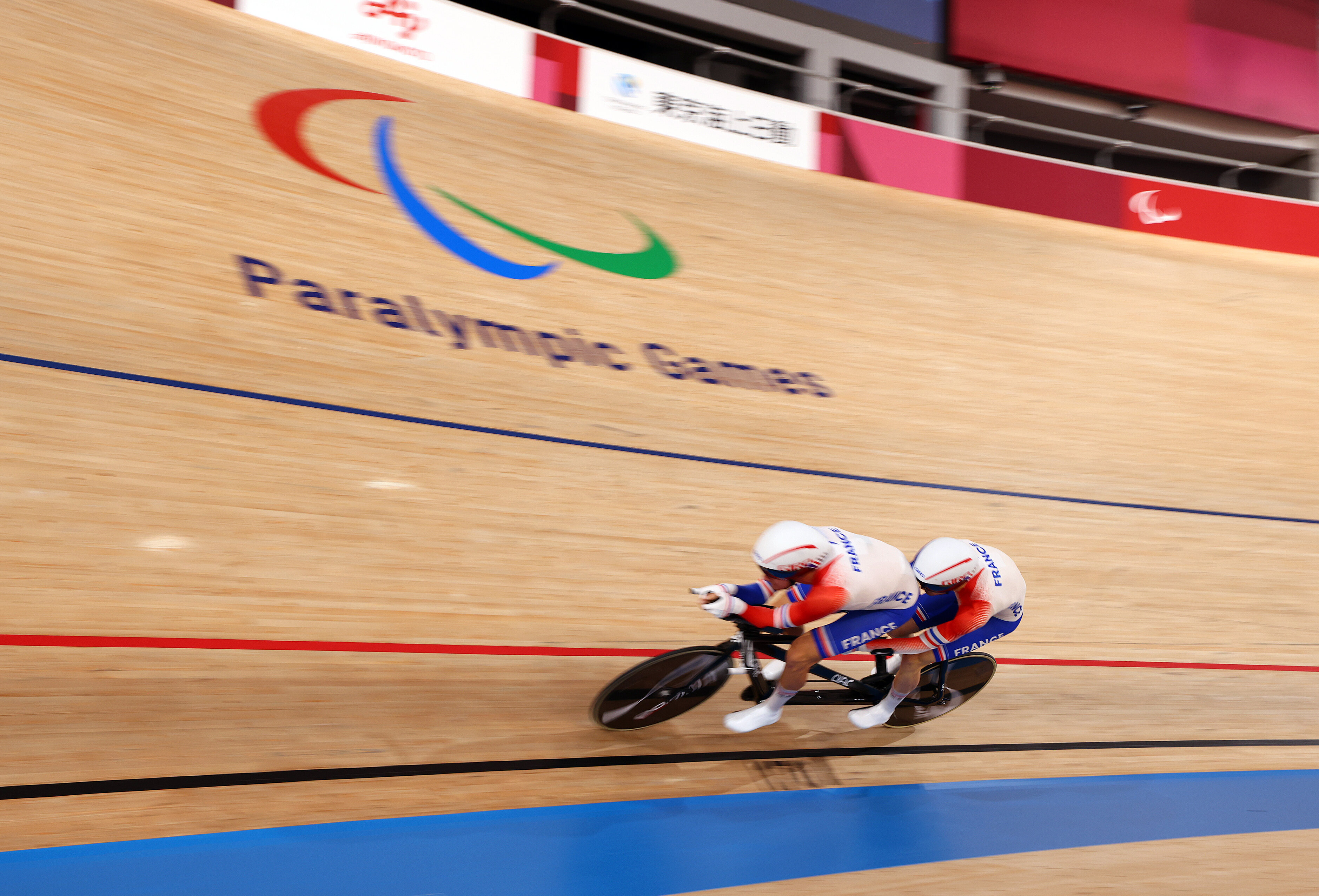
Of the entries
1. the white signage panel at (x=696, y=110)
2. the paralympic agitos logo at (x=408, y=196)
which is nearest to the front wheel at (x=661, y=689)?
the paralympic agitos logo at (x=408, y=196)

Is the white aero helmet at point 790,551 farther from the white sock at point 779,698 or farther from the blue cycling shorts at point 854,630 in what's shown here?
the white sock at point 779,698

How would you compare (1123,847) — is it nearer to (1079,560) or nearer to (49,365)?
(1079,560)

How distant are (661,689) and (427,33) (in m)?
3.55

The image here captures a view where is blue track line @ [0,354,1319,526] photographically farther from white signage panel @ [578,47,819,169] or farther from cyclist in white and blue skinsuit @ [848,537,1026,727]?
white signage panel @ [578,47,819,169]

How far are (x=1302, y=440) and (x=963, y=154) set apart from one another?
286 cm

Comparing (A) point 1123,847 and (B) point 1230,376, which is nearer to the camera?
(A) point 1123,847

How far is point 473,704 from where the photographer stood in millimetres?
2672

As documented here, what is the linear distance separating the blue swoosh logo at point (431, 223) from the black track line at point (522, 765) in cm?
216

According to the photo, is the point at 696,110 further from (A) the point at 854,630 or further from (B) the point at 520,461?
(A) the point at 854,630

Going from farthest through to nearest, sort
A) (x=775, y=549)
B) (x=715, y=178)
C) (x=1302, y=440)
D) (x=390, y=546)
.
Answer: (x=1302, y=440) < (x=715, y=178) < (x=390, y=546) < (x=775, y=549)

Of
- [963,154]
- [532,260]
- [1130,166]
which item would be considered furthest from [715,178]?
[1130,166]

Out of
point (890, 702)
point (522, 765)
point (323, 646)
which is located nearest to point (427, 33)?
point (323, 646)

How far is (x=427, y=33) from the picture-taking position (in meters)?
4.21

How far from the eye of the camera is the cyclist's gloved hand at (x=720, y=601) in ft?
8.20
